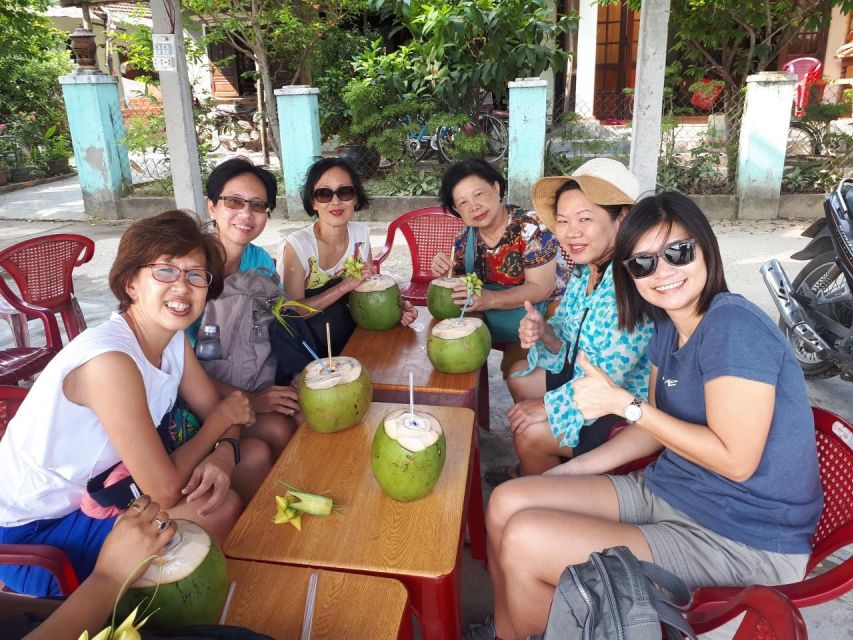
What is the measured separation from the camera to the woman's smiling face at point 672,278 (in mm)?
1487

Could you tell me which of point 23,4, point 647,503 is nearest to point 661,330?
point 647,503

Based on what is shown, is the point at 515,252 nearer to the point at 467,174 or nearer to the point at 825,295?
the point at 467,174

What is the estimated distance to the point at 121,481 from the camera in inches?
60.0

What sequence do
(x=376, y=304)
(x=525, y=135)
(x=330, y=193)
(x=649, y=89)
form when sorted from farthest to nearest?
1. (x=525, y=135)
2. (x=649, y=89)
3. (x=330, y=193)
4. (x=376, y=304)

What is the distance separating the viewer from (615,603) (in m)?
1.05

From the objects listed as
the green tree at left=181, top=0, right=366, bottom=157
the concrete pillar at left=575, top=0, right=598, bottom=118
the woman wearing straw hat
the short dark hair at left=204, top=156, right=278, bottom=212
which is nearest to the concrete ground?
the woman wearing straw hat

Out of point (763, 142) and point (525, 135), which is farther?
point (525, 135)

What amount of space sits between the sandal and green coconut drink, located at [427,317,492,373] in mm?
704

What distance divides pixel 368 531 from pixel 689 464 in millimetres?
812

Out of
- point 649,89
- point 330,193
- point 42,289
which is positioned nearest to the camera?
point 330,193

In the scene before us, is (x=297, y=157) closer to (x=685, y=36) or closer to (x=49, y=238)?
(x=49, y=238)

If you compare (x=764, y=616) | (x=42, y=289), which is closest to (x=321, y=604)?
(x=764, y=616)

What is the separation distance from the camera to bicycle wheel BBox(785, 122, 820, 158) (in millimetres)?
7039

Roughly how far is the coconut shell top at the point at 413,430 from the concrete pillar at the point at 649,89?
13.8 feet
